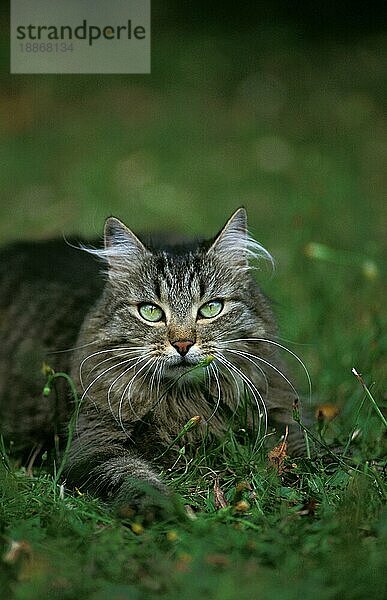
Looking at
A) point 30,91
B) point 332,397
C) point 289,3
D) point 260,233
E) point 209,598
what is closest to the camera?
point 209,598

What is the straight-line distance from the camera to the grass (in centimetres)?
246

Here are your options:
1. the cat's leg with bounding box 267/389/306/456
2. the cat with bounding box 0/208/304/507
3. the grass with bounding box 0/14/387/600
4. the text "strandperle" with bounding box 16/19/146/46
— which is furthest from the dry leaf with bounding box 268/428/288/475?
the text "strandperle" with bounding box 16/19/146/46

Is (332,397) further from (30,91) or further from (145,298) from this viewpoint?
(30,91)

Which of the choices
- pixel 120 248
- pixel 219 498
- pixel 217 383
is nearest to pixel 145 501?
pixel 219 498

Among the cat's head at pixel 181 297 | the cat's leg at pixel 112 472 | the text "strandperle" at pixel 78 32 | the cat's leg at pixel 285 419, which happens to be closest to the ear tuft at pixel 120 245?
the cat's head at pixel 181 297

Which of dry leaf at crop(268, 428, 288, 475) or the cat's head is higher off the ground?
the cat's head

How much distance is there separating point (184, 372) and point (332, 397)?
1011 mm

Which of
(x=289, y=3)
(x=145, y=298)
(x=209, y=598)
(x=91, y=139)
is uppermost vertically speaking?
(x=289, y=3)

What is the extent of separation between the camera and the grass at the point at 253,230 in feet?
8.08

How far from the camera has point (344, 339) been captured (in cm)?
447

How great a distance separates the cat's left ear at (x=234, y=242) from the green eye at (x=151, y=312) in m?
0.29

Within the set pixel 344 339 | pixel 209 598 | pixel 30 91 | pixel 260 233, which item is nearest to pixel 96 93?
pixel 30 91

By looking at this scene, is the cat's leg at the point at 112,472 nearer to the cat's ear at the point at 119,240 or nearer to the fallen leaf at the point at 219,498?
→ the fallen leaf at the point at 219,498

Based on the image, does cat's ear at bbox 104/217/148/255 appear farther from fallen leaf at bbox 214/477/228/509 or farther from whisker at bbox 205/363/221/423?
fallen leaf at bbox 214/477/228/509
